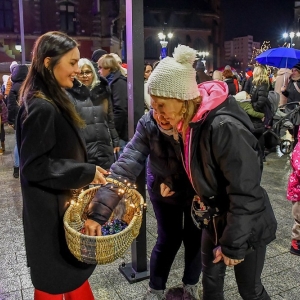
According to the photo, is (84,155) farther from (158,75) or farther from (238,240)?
(238,240)

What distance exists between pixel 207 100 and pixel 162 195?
835mm

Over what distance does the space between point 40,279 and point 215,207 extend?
108cm

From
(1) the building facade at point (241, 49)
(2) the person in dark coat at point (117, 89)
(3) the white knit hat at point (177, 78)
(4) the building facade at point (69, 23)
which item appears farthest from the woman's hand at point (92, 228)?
(1) the building facade at point (241, 49)

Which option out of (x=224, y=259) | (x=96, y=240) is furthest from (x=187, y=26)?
(x=96, y=240)

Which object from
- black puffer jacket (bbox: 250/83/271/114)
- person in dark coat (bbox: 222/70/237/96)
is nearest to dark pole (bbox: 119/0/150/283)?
black puffer jacket (bbox: 250/83/271/114)

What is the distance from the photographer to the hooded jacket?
6.19 ft

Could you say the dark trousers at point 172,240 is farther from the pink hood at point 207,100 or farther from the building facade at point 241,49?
the building facade at point 241,49

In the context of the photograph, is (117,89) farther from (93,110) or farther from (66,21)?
(66,21)

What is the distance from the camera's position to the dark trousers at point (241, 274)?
2.14 metres

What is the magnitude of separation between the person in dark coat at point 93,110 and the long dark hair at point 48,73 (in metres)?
1.94

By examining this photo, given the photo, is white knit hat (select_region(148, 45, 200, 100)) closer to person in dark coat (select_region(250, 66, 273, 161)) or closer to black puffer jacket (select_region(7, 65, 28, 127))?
black puffer jacket (select_region(7, 65, 28, 127))

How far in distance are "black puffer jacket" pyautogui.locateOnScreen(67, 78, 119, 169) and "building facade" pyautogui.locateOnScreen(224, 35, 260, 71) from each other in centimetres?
5000

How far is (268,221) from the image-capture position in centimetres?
209

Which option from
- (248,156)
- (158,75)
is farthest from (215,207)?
(158,75)
